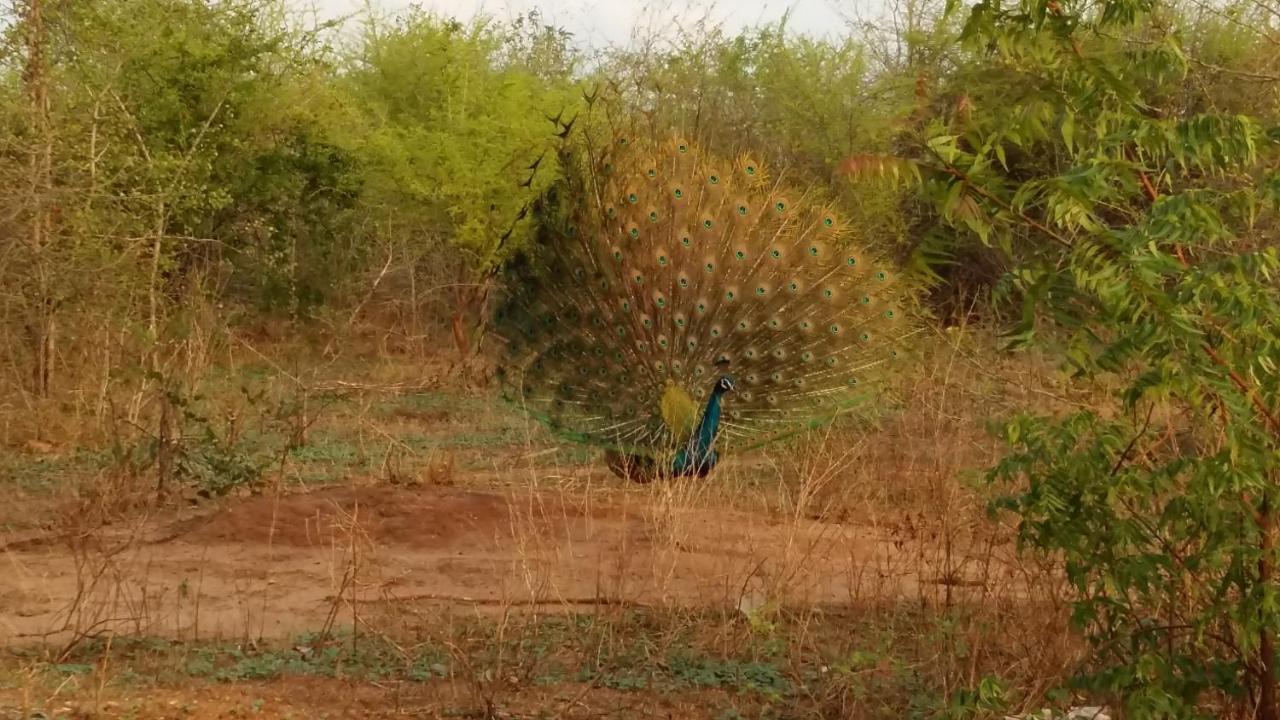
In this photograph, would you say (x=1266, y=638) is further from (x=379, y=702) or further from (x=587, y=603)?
(x=587, y=603)

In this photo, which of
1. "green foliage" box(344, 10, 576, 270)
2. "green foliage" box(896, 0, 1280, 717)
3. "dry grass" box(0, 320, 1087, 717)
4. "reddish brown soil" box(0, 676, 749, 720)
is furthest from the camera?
"green foliage" box(344, 10, 576, 270)

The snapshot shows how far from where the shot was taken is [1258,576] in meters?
3.75

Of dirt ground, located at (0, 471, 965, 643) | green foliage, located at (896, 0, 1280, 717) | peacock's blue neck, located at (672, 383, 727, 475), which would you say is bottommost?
dirt ground, located at (0, 471, 965, 643)

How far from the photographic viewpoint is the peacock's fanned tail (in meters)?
10.6

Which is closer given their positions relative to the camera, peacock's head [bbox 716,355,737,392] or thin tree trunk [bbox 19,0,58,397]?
peacock's head [bbox 716,355,737,392]

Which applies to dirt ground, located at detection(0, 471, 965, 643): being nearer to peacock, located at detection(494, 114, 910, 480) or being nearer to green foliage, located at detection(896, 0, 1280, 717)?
peacock, located at detection(494, 114, 910, 480)

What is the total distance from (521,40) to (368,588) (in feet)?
69.2

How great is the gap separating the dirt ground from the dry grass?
0.09ft

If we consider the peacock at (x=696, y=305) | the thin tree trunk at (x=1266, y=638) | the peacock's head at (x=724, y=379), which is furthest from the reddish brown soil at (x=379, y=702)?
the peacock at (x=696, y=305)

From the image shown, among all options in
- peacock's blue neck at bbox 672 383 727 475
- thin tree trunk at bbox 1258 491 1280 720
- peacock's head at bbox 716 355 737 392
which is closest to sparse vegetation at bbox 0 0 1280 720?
thin tree trunk at bbox 1258 491 1280 720

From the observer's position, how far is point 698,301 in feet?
34.7

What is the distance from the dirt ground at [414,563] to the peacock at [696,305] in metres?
1.40

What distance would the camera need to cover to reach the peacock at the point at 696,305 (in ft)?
34.8

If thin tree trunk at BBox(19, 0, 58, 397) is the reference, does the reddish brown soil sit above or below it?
below
